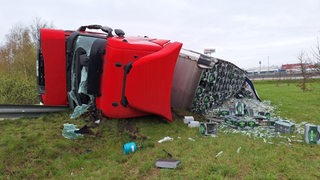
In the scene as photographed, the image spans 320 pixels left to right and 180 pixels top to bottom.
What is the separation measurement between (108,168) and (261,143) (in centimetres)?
236

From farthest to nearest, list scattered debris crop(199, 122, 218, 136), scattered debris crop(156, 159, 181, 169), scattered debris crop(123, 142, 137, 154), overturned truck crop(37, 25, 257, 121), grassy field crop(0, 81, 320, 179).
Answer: scattered debris crop(199, 122, 218, 136), overturned truck crop(37, 25, 257, 121), scattered debris crop(123, 142, 137, 154), scattered debris crop(156, 159, 181, 169), grassy field crop(0, 81, 320, 179)

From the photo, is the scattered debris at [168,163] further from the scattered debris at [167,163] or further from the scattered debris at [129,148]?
the scattered debris at [129,148]

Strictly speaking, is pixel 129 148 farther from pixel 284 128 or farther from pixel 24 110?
pixel 284 128

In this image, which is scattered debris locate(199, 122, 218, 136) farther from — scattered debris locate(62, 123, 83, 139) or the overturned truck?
scattered debris locate(62, 123, 83, 139)

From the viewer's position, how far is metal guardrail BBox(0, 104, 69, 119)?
5.36 m

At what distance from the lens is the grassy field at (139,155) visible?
340 centimetres


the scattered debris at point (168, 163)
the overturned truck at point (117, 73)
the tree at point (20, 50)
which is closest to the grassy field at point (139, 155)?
the scattered debris at point (168, 163)

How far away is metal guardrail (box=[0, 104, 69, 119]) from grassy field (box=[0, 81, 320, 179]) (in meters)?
0.27

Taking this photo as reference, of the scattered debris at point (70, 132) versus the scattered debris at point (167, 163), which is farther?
the scattered debris at point (70, 132)

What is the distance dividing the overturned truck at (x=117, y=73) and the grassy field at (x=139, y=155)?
45cm

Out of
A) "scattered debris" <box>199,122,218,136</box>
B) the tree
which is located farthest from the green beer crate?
the tree

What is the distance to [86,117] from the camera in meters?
5.32

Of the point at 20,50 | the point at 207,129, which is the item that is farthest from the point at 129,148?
the point at 20,50

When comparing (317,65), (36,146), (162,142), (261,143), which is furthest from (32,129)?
(317,65)
